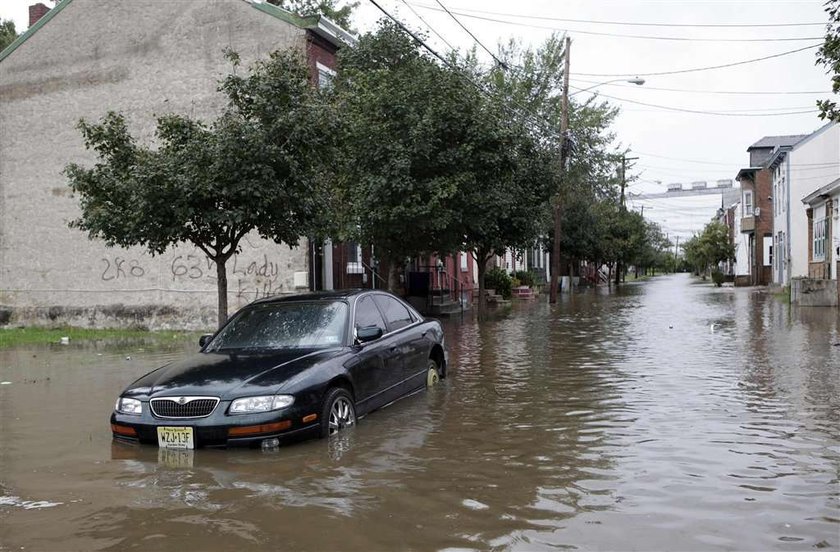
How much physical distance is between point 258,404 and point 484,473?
195 centimetres

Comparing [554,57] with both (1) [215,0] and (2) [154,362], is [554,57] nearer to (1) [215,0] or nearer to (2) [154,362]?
(1) [215,0]

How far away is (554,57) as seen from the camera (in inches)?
1197

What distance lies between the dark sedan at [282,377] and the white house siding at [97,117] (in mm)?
9580

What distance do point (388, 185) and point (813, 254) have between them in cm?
2181

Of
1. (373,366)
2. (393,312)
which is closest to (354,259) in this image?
(393,312)

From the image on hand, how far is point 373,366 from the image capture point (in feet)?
24.9

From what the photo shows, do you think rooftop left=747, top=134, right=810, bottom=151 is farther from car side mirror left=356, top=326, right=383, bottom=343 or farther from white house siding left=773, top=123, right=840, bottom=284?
car side mirror left=356, top=326, right=383, bottom=343

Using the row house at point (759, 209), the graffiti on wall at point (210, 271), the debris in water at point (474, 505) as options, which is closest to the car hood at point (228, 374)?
the debris in water at point (474, 505)

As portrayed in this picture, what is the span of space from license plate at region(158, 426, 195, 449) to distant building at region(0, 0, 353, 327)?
37.3 ft

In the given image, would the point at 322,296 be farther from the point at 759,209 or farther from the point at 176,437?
the point at 759,209

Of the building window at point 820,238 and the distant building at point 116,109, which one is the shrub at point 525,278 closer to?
the building window at point 820,238

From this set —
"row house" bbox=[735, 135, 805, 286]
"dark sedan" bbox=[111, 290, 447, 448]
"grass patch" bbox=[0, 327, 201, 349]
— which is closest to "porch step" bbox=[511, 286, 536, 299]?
"row house" bbox=[735, 135, 805, 286]

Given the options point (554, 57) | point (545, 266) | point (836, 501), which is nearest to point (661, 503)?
point (836, 501)

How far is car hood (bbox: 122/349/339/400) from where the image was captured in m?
6.27
